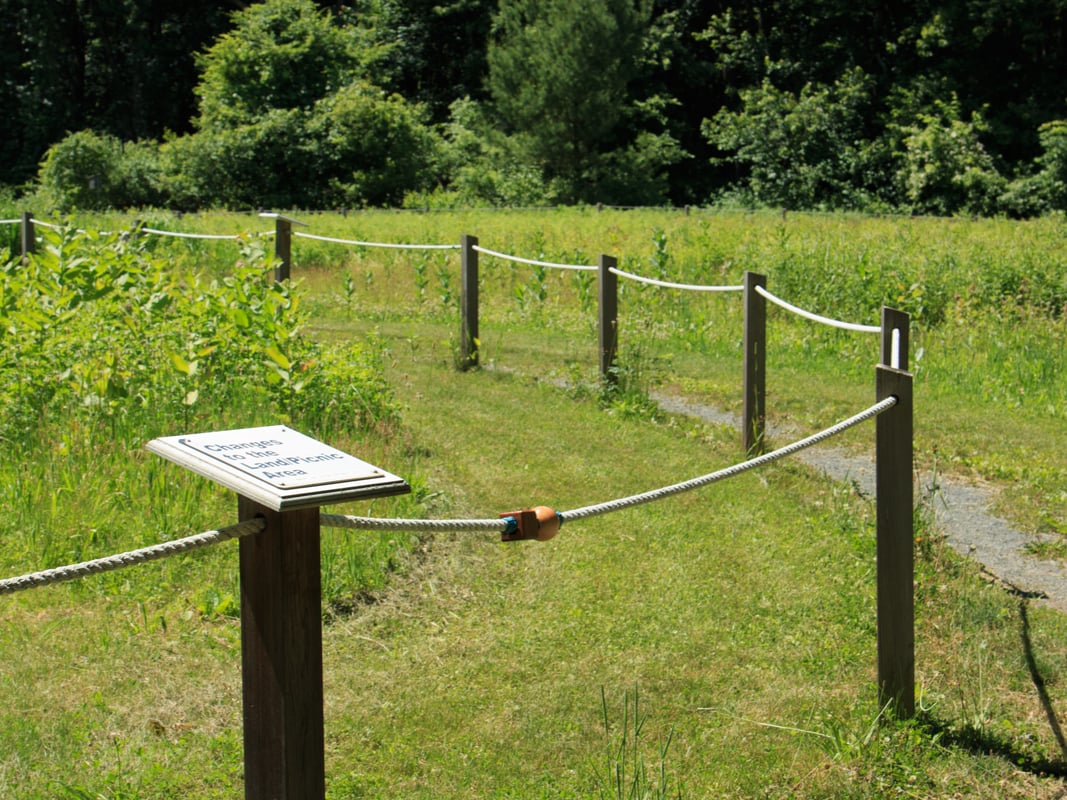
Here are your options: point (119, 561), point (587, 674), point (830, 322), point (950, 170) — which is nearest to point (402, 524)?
point (119, 561)

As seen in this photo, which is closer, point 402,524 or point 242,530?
point 242,530

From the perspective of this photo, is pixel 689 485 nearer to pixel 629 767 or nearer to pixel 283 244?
pixel 629 767

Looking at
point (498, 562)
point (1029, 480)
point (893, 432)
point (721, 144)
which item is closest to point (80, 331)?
point (498, 562)

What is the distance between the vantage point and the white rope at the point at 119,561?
87.4 inches

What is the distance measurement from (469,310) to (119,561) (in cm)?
820

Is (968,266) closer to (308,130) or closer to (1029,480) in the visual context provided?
(1029,480)

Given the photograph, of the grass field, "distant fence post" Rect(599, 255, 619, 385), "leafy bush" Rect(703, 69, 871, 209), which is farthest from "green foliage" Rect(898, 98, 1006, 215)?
"distant fence post" Rect(599, 255, 619, 385)

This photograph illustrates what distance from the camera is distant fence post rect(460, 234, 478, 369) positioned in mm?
10398

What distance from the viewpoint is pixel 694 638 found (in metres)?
4.75

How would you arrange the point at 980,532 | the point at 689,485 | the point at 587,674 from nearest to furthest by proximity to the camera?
the point at 689,485, the point at 587,674, the point at 980,532

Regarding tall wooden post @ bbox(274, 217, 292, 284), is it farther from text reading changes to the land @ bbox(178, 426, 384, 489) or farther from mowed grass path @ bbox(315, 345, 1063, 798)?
text reading changes to the land @ bbox(178, 426, 384, 489)

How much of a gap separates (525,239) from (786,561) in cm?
1313

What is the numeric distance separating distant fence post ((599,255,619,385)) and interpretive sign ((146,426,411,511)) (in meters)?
6.33

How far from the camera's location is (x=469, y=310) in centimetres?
1044
